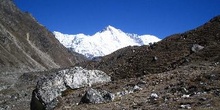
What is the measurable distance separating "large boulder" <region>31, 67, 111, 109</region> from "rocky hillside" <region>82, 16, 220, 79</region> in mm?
8026

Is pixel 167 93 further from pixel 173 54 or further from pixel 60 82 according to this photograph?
pixel 173 54

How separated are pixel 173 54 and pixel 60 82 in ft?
51.2

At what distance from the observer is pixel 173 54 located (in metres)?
38.6

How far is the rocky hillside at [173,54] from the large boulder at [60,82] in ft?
26.3

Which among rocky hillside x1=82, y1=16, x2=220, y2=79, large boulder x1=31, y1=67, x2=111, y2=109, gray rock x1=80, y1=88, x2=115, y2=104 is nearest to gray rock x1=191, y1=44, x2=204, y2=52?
rocky hillside x1=82, y1=16, x2=220, y2=79

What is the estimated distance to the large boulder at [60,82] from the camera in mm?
26734

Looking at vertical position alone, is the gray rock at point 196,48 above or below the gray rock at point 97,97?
above

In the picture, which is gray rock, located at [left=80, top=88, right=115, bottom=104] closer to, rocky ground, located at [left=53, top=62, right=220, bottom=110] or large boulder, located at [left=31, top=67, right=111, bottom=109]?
rocky ground, located at [left=53, top=62, right=220, bottom=110]

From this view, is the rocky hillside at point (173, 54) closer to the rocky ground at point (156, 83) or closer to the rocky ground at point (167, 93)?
the rocky ground at point (156, 83)

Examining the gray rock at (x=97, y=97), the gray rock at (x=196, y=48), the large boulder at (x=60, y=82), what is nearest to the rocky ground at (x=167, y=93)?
the gray rock at (x=97, y=97)

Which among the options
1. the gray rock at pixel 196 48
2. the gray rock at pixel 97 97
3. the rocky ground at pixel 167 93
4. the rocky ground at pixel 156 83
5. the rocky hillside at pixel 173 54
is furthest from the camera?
the gray rock at pixel 196 48

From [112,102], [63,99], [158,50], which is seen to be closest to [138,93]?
[112,102]

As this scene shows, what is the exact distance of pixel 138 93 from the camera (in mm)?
23234

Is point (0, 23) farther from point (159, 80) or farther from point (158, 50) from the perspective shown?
point (159, 80)
